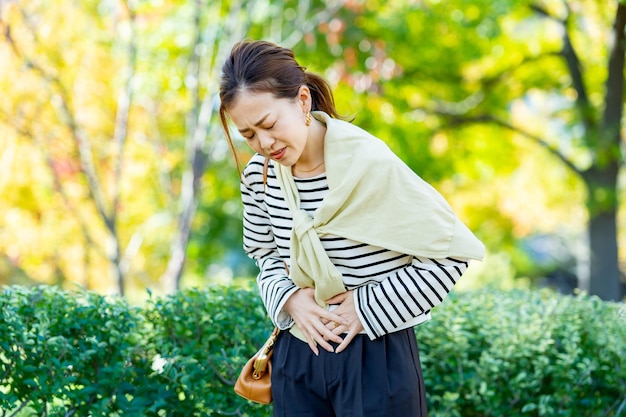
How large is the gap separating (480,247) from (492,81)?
861cm

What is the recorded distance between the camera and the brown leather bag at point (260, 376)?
7.00ft

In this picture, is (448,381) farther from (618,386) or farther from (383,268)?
(383,268)

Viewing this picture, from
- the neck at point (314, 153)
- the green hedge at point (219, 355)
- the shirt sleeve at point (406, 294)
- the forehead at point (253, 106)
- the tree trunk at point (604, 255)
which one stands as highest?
the forehead at point (253, 106)

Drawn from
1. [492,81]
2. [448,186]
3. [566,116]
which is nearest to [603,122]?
[566,116]

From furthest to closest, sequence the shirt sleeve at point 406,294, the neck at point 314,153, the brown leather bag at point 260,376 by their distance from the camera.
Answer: the brown leather bag at point 260,376
the neck at point 314,153
the shirt sleeve at point 406,294

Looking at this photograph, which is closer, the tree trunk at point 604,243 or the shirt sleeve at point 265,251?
the shirt sleeve at point 265,251

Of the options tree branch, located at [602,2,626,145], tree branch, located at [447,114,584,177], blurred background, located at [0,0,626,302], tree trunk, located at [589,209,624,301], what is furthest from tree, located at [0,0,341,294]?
tree trunk, located at [589,209,624,301]

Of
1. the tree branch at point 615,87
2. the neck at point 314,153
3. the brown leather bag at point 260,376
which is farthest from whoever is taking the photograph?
the tree branch at point 615,87

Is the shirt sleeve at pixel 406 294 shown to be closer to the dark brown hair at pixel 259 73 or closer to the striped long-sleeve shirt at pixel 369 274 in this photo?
the striped long-sleeve shirt at pixel 369 274

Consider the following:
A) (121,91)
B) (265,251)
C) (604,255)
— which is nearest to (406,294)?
(265,251)

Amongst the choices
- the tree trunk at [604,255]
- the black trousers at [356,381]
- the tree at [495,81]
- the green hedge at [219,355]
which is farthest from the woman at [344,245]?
the tree trunk at [604,255]

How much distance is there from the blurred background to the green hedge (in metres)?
3.27

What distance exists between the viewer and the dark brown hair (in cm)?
191

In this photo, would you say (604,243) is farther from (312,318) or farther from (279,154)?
(279,154)
